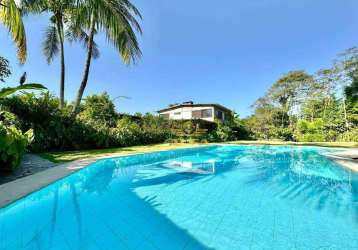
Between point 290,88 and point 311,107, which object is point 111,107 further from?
point 311,107

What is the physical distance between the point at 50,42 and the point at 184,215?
17.6 meters

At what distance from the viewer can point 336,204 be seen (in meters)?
4.18

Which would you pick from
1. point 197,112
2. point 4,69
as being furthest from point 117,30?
point 197,112

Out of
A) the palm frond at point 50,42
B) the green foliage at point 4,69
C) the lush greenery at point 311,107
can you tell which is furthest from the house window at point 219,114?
the green foliage at point 4,69

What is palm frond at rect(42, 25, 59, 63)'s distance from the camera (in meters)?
15.0

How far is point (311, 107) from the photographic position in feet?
88.7

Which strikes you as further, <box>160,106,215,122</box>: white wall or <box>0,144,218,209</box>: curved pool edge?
<box>160,106,215,122</box>: white wall

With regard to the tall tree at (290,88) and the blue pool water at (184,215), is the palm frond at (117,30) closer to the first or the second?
the blue pool water at (184,215)

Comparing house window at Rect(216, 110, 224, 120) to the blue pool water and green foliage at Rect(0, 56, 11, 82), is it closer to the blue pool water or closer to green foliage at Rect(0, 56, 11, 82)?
the blue pool water

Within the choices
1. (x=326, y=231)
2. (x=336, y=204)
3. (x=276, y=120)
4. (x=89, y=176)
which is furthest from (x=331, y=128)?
(x=89, y=176)

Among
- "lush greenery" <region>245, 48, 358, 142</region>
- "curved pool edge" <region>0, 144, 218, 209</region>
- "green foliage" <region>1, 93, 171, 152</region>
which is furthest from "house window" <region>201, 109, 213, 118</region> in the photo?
"curved pool edge" <region>0, 144, 218, 209</region>

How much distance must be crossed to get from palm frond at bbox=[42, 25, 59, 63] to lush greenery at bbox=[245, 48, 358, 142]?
23.5 metres

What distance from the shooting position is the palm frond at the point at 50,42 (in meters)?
15.0

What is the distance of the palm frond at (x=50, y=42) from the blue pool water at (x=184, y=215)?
13.9 meters
